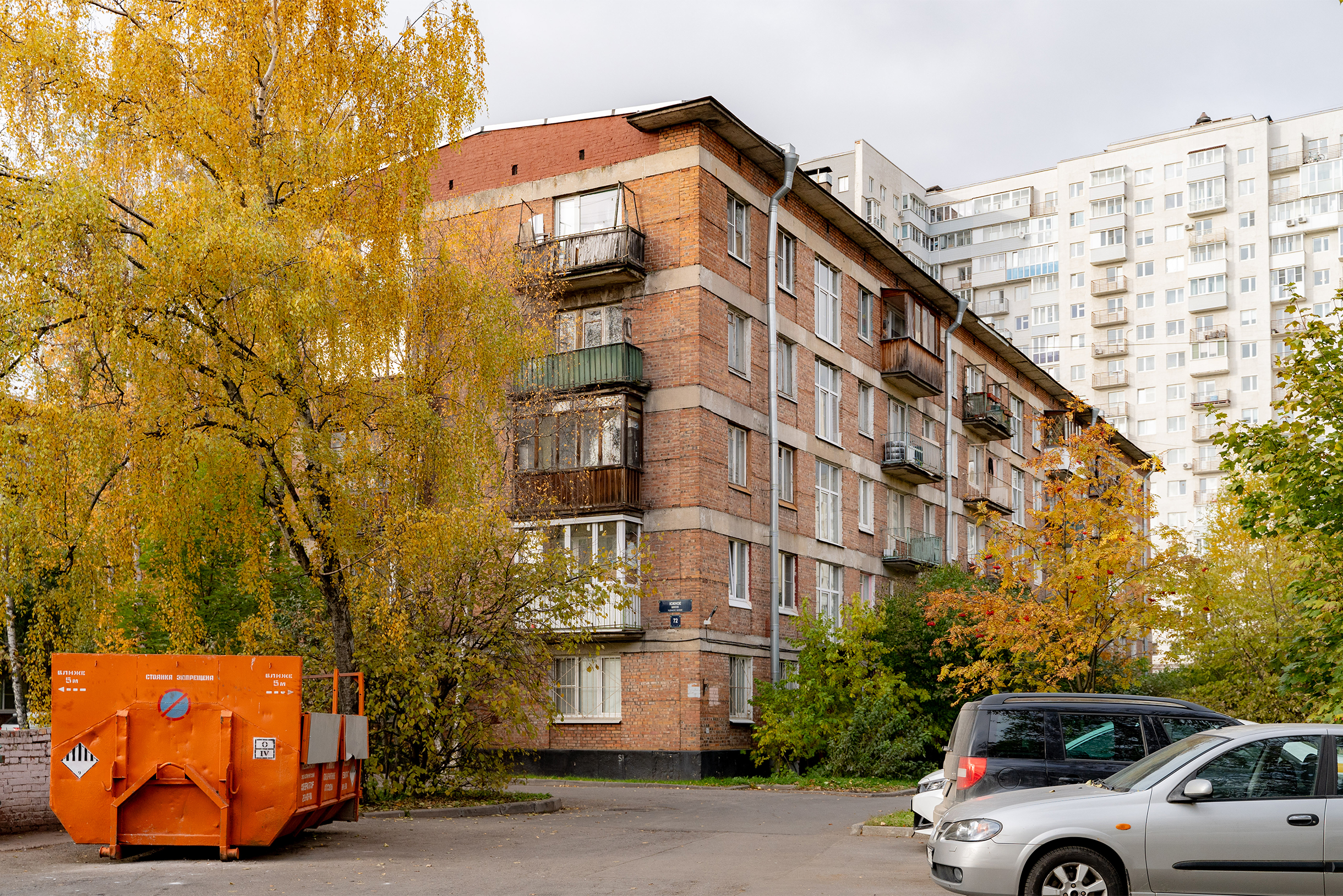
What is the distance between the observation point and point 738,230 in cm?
3009

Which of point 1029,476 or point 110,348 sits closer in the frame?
point 110,348

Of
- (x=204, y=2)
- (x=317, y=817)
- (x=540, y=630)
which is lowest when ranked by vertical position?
(x=317, y=817)

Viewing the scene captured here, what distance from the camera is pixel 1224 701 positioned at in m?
25.9

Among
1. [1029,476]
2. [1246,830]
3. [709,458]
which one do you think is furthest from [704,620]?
[1029,476]

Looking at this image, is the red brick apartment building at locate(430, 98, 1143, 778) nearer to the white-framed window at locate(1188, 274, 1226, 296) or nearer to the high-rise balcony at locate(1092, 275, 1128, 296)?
the high-rise balcony at locate(1092, 275, 1128, 296)

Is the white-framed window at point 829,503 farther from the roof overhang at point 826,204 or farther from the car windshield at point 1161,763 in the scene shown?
the car windshield at point 1161,763

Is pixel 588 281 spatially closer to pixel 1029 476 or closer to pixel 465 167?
pixel 465 167

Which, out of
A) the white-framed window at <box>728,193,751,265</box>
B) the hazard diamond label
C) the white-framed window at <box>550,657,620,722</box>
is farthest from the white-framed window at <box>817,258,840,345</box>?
the hazard diamond label

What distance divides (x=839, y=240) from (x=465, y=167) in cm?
1047

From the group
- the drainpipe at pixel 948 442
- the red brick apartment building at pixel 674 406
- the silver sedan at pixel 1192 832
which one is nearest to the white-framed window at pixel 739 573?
the red brick apartment building at pixel 674 406

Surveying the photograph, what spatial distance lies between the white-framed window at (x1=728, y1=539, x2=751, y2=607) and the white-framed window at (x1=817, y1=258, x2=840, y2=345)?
7.09 metres

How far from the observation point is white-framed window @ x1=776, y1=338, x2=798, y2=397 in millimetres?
31609

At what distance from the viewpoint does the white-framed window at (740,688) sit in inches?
1113

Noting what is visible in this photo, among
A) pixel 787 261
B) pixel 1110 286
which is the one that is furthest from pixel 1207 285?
pixel 787 261
